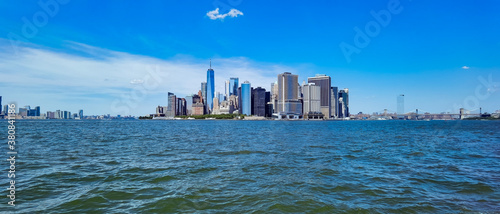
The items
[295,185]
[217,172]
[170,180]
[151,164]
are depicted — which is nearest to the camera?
[295,185]

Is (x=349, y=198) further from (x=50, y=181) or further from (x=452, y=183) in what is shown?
(x=50, y=181)

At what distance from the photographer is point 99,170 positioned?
17281 mm

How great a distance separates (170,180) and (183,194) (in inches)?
116

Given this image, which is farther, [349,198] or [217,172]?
[217,172]

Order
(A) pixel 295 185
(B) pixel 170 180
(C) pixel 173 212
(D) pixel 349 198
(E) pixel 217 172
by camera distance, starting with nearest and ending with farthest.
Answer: (C) pixel 173 212 → (D) pixel 349 198 → (A) pixel 295 185 → (B) pixel 170 180 → (E) pixel 217 172

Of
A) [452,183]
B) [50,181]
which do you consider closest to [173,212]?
[50,181]

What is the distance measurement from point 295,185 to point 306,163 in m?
6.93

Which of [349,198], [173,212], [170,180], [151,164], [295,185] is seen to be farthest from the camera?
[151,164]

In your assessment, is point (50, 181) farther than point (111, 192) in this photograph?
Yes

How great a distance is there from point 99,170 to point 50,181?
313cm

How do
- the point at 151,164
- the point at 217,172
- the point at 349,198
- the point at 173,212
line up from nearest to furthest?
the point at 173,212 → the point at 349,198 → the point at 217,172 → the point at 151,164

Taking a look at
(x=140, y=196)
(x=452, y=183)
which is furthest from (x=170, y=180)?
(x=452, y=183)

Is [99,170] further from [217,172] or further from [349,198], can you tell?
[349,198]

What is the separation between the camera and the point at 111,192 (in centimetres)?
1235
